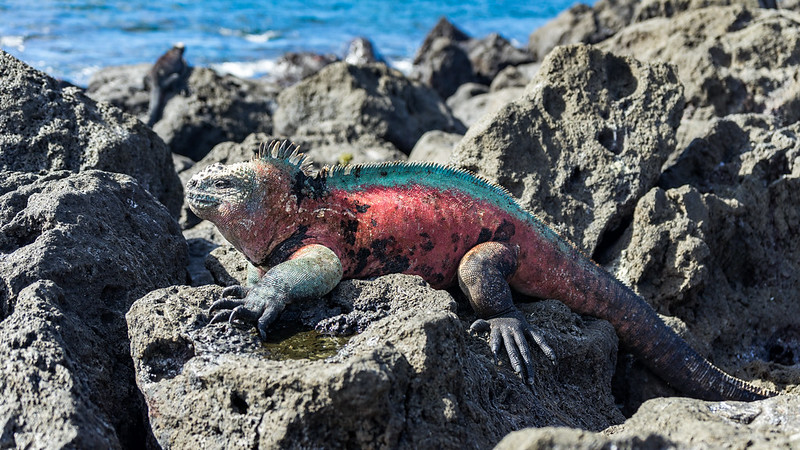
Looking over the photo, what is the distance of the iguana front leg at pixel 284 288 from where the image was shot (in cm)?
276

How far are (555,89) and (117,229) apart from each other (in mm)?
2681

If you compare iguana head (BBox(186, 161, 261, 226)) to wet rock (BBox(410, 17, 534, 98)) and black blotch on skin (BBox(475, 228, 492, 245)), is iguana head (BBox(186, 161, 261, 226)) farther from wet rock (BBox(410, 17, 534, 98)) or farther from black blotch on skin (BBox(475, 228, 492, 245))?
wet rock (BBox(410, 17, 534, 98))

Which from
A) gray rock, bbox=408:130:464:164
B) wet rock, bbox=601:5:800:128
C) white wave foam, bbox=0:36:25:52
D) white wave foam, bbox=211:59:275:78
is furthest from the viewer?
white wave foam, bbox=211:59:275:78

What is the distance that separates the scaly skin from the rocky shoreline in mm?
153

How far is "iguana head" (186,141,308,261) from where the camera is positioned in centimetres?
334

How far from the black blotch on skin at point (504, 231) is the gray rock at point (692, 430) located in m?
1.22

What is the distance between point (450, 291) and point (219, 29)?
18.3 m

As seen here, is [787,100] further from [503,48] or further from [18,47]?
[18,47]

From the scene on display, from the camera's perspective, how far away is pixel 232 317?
2.71 m

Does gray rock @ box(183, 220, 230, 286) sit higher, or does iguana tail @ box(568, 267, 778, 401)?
iguana tail @ box(568, 267, 778, 401)

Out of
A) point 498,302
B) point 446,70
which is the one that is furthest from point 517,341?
point 446,70

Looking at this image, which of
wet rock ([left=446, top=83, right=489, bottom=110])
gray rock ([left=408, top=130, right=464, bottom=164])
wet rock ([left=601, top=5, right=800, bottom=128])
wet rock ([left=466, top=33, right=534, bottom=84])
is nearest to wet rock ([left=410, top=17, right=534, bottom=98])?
wet rock ([left=466, top=33, right=534, bottom=84])

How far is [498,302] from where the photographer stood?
3.40m

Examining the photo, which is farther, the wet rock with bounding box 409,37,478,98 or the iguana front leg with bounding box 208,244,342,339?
the wet rock with bounding box 409,37,478,98
